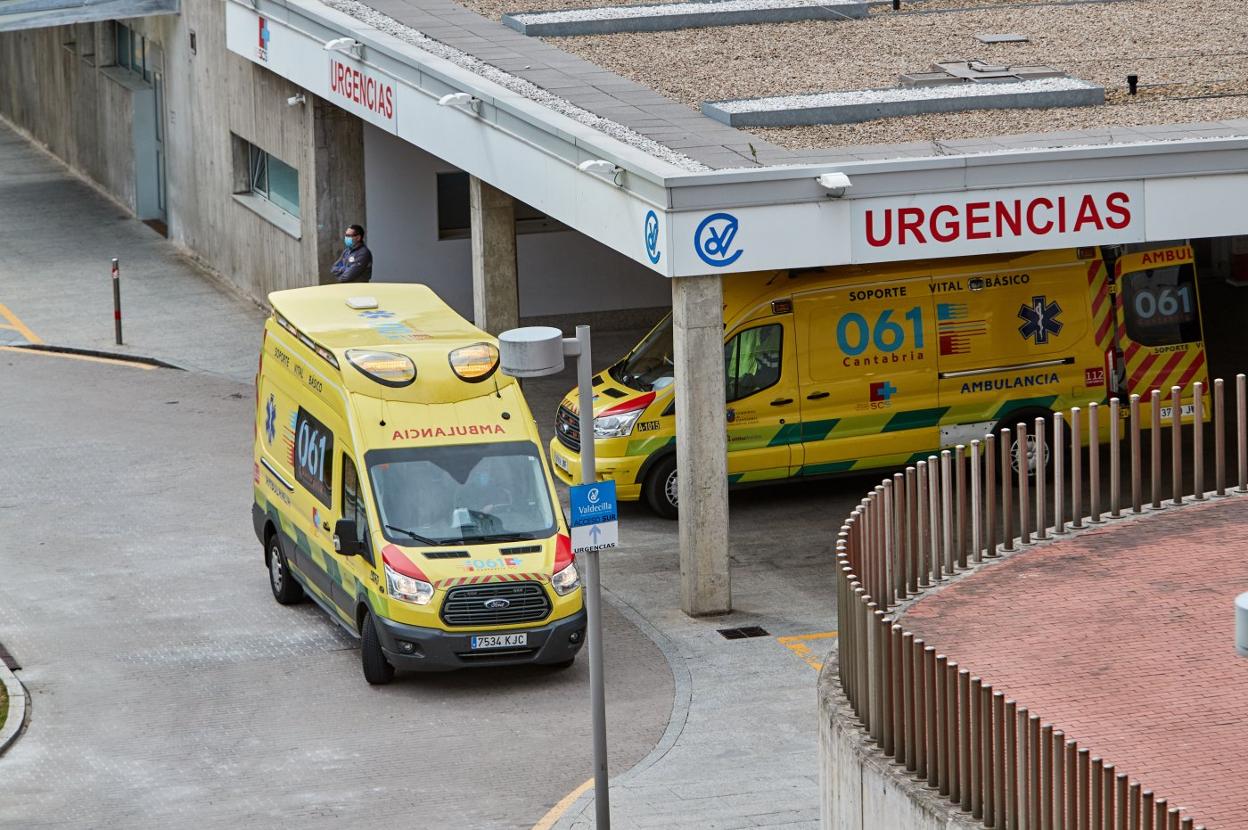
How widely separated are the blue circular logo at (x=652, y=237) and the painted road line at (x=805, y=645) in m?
3.40

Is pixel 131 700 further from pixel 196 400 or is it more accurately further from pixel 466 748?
pixel 196 400

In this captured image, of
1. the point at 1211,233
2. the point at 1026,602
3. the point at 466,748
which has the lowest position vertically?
the point at 466,748

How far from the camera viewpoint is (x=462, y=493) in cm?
1917

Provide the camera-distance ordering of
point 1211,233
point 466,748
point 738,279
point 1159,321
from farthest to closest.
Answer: point 1159,321 < point 738,279 < point 1211,233 < point 466,748

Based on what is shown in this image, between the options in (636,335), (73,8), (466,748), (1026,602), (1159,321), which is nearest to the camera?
(1026,602)

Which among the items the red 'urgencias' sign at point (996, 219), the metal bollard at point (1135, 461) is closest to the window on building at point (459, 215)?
the red 'urgencias' sign at point (996, 219)

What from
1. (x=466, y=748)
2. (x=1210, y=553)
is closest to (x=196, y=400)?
(x=466, y=748)

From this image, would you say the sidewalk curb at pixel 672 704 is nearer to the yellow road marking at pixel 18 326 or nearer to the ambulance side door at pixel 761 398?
the ambulance side door at pixel 761 398

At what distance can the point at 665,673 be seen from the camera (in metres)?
19.3

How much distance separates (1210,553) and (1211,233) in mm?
5546

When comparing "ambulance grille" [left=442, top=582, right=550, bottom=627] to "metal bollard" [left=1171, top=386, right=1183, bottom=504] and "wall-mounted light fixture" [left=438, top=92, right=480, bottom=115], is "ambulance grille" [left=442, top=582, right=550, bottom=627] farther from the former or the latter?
"wall-mounted light fixture" [left=438, top=92, right=480, bottom=115]

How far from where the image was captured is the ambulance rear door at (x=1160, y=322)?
24.5 meters

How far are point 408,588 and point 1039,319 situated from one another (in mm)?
8373

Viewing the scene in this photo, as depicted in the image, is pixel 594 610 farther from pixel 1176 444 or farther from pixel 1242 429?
pixel 1242 429
